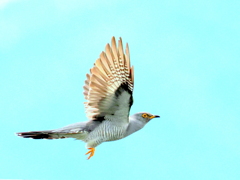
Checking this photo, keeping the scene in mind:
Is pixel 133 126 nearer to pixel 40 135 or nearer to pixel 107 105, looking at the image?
pixel 107 105

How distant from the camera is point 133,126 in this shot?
782cm

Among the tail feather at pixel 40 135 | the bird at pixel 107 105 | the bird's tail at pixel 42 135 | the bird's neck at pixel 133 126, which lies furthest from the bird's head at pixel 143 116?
the tail feather at pixel 40 135

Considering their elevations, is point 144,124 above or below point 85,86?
below

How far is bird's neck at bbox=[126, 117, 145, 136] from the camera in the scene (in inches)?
304

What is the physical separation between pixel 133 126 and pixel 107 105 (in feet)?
2.46

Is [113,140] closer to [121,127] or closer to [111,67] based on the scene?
[121,127]

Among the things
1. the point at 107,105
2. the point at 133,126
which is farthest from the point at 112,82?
the point at 133,126

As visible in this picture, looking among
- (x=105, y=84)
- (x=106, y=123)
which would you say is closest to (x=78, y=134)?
(x=106, y=123)

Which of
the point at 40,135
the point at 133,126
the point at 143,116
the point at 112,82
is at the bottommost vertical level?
the point at 40,135

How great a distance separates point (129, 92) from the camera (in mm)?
7168

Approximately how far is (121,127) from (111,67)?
1.13 meters

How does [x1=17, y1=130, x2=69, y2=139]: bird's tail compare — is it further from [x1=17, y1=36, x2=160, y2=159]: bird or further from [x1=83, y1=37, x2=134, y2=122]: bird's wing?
[x1=83, y1=37, x2=134, y2=122]: bird's wing

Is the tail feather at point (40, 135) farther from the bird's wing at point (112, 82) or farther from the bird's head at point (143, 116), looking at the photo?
the bird's head at point (143, 116)

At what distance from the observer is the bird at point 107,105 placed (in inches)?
280
